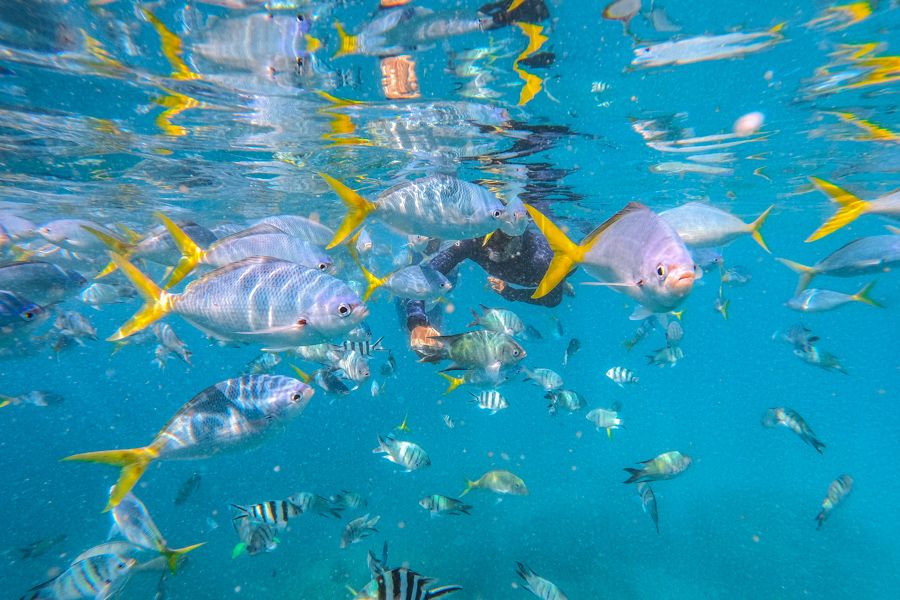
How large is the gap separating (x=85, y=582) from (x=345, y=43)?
27.4ft

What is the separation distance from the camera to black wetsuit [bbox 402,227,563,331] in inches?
298

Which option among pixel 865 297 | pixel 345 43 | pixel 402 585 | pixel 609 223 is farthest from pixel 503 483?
pixel 345 43

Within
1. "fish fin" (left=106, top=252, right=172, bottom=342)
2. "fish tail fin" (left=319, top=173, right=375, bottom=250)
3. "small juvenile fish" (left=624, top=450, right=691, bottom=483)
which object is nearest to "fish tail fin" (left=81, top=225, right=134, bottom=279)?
"fish fin" (left=106, top=252, right=172, bottom=342)

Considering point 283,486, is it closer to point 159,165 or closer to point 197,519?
point 197,519

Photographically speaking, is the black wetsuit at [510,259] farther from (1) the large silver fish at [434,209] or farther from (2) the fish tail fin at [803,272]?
(2) the fish tail fin at [803,272]

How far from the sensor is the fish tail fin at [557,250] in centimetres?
280

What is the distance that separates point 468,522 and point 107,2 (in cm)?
1740

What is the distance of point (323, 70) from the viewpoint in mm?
7820

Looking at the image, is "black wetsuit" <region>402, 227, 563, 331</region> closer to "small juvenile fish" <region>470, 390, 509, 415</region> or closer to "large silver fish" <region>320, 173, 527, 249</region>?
"small juvenile fish" <region>470, 390, 509, 415</region>

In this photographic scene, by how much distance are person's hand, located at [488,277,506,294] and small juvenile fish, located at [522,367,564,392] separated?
1864 mm

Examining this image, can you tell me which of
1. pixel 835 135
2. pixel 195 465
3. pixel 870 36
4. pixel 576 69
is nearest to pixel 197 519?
pixel 195 465

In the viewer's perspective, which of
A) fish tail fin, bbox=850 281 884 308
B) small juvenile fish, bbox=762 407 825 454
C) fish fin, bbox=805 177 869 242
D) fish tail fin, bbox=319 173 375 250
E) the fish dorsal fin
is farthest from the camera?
small juvenile fish, bbox=762 407 825 454

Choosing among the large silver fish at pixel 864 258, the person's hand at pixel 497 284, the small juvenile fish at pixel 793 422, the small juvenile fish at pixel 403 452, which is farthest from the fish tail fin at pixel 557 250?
the small juvenile fish at pixel 793 422

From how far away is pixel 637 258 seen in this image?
250 centimetres
